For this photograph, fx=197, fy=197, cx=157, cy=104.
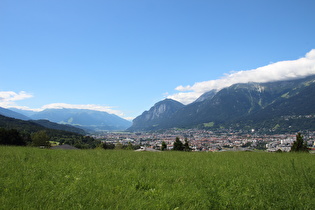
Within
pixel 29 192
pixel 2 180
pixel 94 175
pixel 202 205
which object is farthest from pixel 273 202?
pixel 2 180

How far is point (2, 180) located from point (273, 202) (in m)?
6.96

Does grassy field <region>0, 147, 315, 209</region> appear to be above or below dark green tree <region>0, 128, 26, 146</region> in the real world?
above

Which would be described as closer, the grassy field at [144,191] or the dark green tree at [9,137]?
the grassy field at [144,191]

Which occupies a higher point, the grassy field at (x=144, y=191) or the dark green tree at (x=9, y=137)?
the grassy field at (x=144, y=191)

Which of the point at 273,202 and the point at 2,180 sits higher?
the point at 2,180

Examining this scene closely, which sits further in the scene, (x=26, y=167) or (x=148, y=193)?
(x=26, y=167)

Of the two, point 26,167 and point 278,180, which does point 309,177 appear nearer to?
point 278,180

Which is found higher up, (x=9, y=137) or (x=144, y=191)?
(x=144, y=191)

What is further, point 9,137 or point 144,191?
point 9,137

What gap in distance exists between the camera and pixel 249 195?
541 cm

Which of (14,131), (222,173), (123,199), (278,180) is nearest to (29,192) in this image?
(123,199)

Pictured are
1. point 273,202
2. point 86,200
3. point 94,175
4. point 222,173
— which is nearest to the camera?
point 86,200

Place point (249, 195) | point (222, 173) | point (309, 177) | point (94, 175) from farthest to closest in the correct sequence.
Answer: point (222, 173), point (309, 177), point (94, 175), point (249, 195)

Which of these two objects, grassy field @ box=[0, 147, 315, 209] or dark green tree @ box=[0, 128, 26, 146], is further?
dark green tree @ box=[0, 128, 26, 146]
